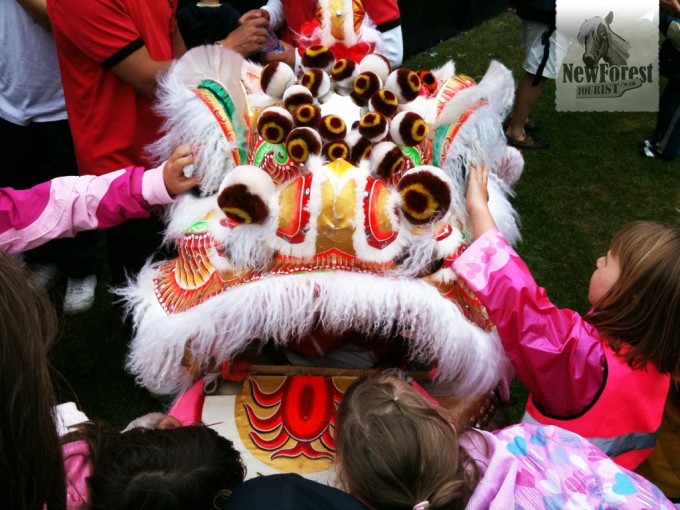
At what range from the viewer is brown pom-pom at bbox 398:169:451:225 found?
125 cm

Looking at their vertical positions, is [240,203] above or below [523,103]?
above

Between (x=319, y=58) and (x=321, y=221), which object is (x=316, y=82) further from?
(x=321, y=221)

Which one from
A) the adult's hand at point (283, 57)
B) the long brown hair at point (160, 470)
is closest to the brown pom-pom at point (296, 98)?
the long brown hair at point (160, 470)

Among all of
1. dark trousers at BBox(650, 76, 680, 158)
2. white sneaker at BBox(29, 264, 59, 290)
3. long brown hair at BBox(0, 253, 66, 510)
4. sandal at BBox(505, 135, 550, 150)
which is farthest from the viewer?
sandal at BBox(505, 135, 550, 150)

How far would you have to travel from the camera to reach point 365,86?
60.9 inches

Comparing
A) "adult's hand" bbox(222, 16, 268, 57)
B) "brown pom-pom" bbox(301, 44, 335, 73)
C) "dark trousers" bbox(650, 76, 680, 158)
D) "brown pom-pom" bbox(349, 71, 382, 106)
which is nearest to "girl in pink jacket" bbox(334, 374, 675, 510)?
"brown pom-pom" bbox(349, 71, 382, 106)

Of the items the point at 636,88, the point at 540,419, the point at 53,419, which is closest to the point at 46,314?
the point at 53,419

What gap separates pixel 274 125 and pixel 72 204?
567mm

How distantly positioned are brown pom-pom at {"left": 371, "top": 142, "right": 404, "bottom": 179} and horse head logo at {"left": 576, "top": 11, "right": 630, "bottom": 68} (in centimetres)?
269

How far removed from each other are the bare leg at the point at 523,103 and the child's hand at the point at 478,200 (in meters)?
2.54

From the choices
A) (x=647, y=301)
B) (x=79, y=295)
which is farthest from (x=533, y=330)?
(x=79, y=295)

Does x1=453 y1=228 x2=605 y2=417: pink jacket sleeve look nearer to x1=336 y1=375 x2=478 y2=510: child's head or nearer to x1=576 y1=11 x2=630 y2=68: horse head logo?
x1=336 y1=375 x2=478 y2=510: child's head

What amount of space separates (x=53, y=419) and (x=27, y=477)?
0.08 m

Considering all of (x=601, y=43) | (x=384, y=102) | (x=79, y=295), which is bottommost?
(x=79, y=295)
